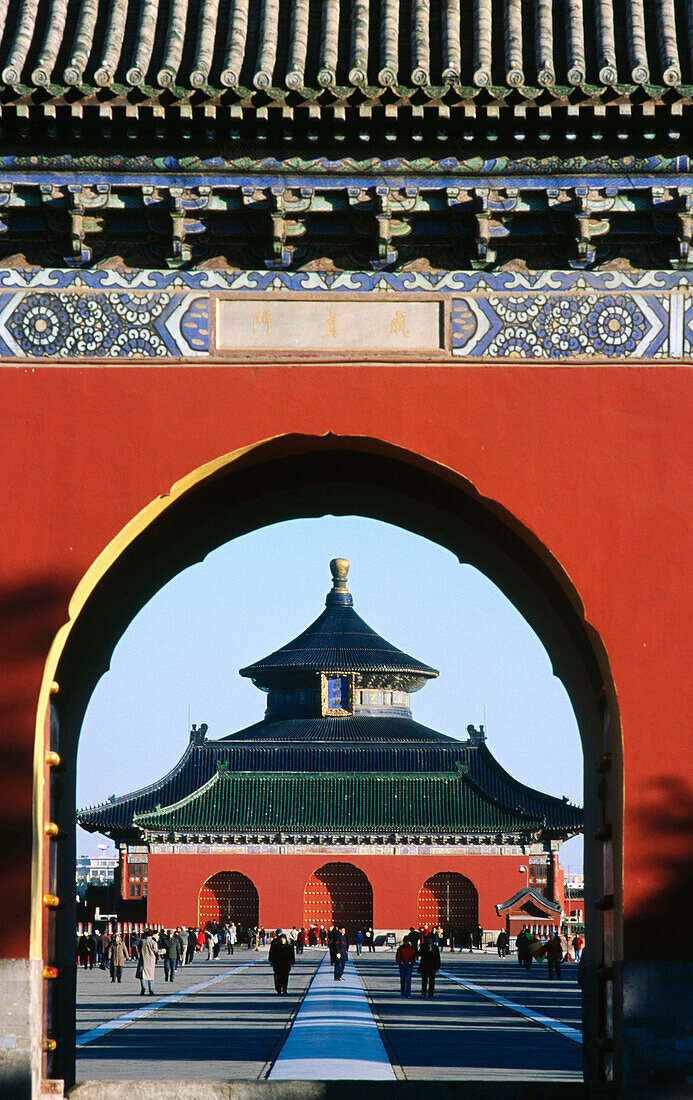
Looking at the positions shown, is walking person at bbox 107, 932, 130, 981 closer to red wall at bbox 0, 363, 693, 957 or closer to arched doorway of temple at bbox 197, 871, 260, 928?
arched doorway of temple at bbox 197, 871, 260, 928

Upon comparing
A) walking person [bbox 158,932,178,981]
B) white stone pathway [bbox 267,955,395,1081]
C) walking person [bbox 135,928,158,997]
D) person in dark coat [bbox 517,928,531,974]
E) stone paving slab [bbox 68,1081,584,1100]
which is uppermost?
stone paving slab [bbox 68,1081,584,1100]

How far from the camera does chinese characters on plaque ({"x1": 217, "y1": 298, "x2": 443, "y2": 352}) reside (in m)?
8.82

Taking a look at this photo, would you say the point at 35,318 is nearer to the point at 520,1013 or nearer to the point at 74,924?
the point at 74,924

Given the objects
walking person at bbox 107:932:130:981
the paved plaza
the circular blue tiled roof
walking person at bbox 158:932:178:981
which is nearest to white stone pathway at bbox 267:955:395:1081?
the paved plaza

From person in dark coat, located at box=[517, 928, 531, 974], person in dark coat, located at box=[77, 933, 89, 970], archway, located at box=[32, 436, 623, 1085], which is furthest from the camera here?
person in dark coat, located at box=[77, 933, 89, 970]

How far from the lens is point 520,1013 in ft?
67.1

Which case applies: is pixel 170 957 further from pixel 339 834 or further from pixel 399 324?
pixel 399 324

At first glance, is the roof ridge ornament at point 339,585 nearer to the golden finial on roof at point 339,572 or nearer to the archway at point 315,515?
the golden finial on roof at point 339,572

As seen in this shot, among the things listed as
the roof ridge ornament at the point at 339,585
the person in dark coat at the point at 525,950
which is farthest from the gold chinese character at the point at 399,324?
the roof ridge ornament at the point at 339,585

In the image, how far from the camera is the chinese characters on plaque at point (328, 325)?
Answer: 28.9ft

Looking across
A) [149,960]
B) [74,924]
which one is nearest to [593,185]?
[74,924]

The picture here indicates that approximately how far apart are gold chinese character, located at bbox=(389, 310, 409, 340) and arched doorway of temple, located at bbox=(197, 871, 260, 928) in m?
43.0

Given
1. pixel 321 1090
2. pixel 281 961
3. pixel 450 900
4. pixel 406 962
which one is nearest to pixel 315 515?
pixel 321 1090

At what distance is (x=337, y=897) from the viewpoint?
50.3 metres
